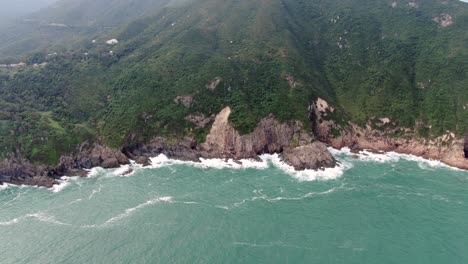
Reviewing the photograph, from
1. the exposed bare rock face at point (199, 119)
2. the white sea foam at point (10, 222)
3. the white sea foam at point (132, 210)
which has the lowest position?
the white sea foam at point (10, 222)

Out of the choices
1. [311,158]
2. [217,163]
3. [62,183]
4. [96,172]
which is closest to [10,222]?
[62,183]

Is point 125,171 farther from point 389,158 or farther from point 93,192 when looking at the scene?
point 389,158

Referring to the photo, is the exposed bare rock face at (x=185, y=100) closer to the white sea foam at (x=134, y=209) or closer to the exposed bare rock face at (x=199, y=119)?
the exposed bare rock face at (x=199, y=119)

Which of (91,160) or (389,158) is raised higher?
(91,160)

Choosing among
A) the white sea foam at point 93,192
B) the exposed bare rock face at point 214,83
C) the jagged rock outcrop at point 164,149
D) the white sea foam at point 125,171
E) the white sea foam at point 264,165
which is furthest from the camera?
the exposed bare rock face at point 214,83

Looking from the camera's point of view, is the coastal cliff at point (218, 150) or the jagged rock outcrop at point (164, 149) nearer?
the coastal cliff at point (218, 150)

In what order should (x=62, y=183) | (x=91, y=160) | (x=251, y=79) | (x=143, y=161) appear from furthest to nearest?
(x=251, y=79), (x=91, y=160), (x=143, y=161), (x=62, y=183)

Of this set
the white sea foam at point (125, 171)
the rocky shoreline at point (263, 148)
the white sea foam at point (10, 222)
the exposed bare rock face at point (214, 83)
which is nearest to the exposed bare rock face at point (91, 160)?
the rocky shoreline at point (263, 148)

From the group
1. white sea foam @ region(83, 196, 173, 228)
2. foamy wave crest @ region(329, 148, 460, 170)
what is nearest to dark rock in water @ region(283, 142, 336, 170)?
foamy wave crest @ region(329, 148, 460, 170)

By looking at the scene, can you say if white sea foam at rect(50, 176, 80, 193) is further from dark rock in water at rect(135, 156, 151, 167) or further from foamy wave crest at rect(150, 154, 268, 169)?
foamy wave crest at rect(150, 154, 268, 169)
